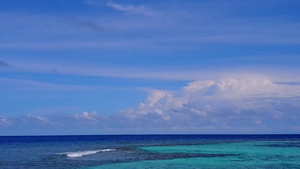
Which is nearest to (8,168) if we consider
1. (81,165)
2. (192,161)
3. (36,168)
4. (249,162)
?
(36,168)

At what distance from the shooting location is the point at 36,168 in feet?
100.0

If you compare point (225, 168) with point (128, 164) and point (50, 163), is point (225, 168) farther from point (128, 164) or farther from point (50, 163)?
point (50, 163)

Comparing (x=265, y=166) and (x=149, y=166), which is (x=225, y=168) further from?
(x=149, y=166)

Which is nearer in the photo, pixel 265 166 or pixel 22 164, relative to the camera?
pixel 265 166

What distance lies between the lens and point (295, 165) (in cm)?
3216

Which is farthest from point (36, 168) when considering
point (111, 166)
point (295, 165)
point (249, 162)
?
point (295, 165)

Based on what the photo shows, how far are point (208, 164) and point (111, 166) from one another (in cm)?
809

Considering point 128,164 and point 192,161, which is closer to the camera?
point 128,164

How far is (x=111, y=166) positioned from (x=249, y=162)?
12.1 metres

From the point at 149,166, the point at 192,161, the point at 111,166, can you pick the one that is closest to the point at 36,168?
the point at 111,166

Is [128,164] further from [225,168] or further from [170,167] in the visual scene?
[225,168]

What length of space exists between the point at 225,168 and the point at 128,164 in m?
7.99

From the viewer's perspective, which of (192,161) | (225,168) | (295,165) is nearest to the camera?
(225,168)

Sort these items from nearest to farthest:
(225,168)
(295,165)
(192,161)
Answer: (225,168)
(295,165)
(192,161)
